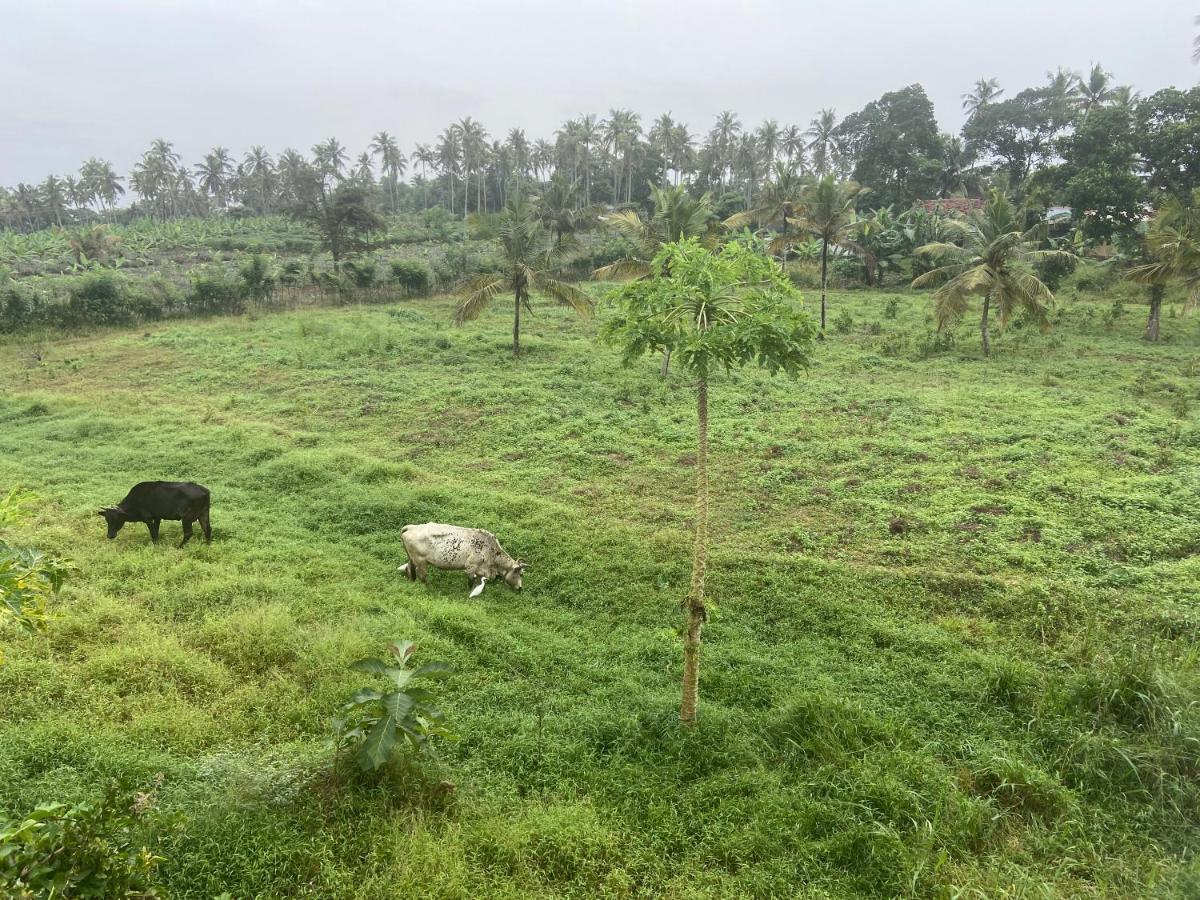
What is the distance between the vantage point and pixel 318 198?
4012cm

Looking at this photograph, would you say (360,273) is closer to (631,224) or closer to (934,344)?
(631,224)

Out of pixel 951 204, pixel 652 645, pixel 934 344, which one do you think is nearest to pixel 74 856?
pixel 652 645

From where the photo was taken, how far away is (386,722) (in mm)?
4340

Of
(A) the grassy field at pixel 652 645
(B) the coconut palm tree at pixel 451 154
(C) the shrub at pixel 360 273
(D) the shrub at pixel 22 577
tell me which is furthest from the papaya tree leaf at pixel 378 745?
(B) the coconut palm tree at pixel 451 154

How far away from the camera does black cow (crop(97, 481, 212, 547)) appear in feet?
28.0

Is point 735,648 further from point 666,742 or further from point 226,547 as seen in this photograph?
point 226,547

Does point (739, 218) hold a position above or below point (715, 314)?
above

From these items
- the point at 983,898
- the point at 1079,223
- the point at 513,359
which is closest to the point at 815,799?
the point at 983,898

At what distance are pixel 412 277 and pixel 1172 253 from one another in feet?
92.0

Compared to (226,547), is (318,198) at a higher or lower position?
higher

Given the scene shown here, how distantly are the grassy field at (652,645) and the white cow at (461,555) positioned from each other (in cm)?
32

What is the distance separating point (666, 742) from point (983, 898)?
2.31 metres

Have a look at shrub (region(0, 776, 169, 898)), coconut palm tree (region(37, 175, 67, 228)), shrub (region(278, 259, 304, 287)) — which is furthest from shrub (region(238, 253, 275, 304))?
coconut palm tree (region(37, 175, 67, 228))

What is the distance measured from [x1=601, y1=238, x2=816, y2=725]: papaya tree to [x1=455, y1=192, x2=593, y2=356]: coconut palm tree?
575 inches
